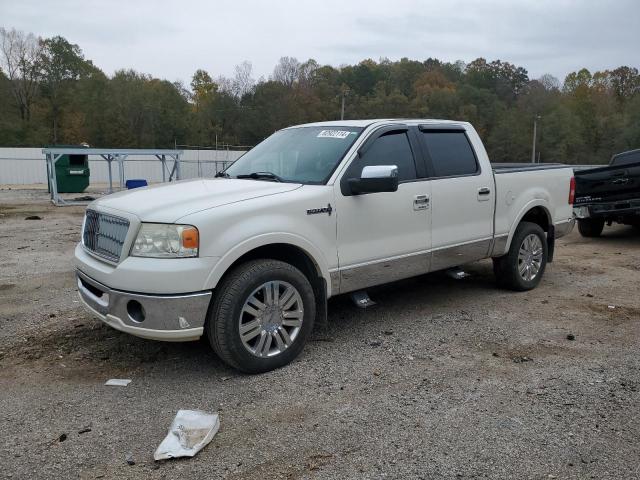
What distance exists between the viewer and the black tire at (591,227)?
1100cm

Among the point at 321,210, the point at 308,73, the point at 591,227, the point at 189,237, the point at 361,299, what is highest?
the point at 308,73

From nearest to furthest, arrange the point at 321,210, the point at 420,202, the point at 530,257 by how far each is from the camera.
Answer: the point at 321,210
the point at 420,202
the point at 530,257

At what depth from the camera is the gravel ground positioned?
9.96ft

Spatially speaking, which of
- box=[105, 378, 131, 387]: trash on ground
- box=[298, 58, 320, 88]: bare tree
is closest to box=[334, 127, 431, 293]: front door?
box=[105, 378, 131, 387]: trash on ground

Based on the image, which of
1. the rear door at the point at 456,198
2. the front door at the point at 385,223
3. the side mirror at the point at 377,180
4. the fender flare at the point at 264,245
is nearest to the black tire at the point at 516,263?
the rear door at the point at 456,198

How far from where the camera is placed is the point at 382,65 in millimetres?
102062

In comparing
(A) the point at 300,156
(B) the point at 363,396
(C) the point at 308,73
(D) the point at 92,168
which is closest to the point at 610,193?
(A) the point at 300,156

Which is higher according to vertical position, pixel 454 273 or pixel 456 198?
pixel 456 198

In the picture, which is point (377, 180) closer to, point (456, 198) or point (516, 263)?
point (456, 198)

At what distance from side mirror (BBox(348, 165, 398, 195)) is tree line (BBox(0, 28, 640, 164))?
5781 cm

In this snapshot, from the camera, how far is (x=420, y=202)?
510cm

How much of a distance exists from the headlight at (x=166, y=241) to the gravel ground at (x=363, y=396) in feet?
3.16

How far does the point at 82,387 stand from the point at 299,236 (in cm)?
186

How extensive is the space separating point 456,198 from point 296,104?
6943cm
